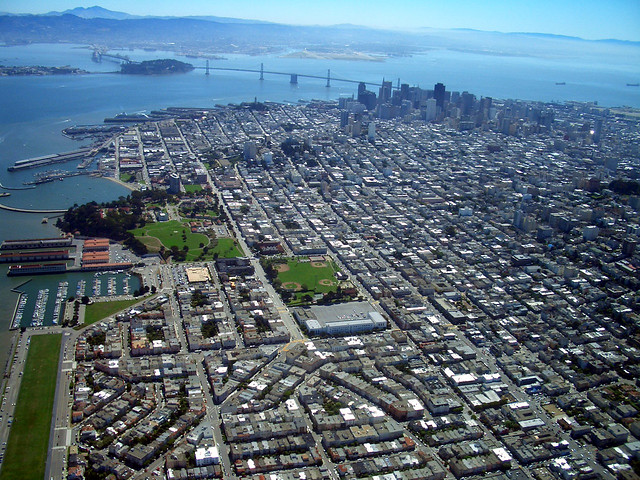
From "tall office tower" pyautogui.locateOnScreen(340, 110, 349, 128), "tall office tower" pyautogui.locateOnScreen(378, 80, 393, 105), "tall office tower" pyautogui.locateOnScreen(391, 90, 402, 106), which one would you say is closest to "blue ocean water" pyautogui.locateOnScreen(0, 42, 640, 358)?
"tall office tower" pyautogui.locateOnScreen(378, 80, 393, 105)

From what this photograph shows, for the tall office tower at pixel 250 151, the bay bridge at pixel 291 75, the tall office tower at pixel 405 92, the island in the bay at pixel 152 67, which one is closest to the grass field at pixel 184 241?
the tall office tower at pixel 250 151

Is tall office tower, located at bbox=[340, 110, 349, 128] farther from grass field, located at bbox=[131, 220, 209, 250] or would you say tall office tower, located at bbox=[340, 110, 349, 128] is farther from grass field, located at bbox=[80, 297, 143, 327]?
grass field, located at bbox=[80, 297, 143, 327]

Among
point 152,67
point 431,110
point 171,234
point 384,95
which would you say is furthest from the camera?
point 152,67

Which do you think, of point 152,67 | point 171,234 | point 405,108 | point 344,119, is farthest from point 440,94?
point 152,67

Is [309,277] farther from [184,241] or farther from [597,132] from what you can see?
[597,132]

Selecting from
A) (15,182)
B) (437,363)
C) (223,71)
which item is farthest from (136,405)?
(223,71)
